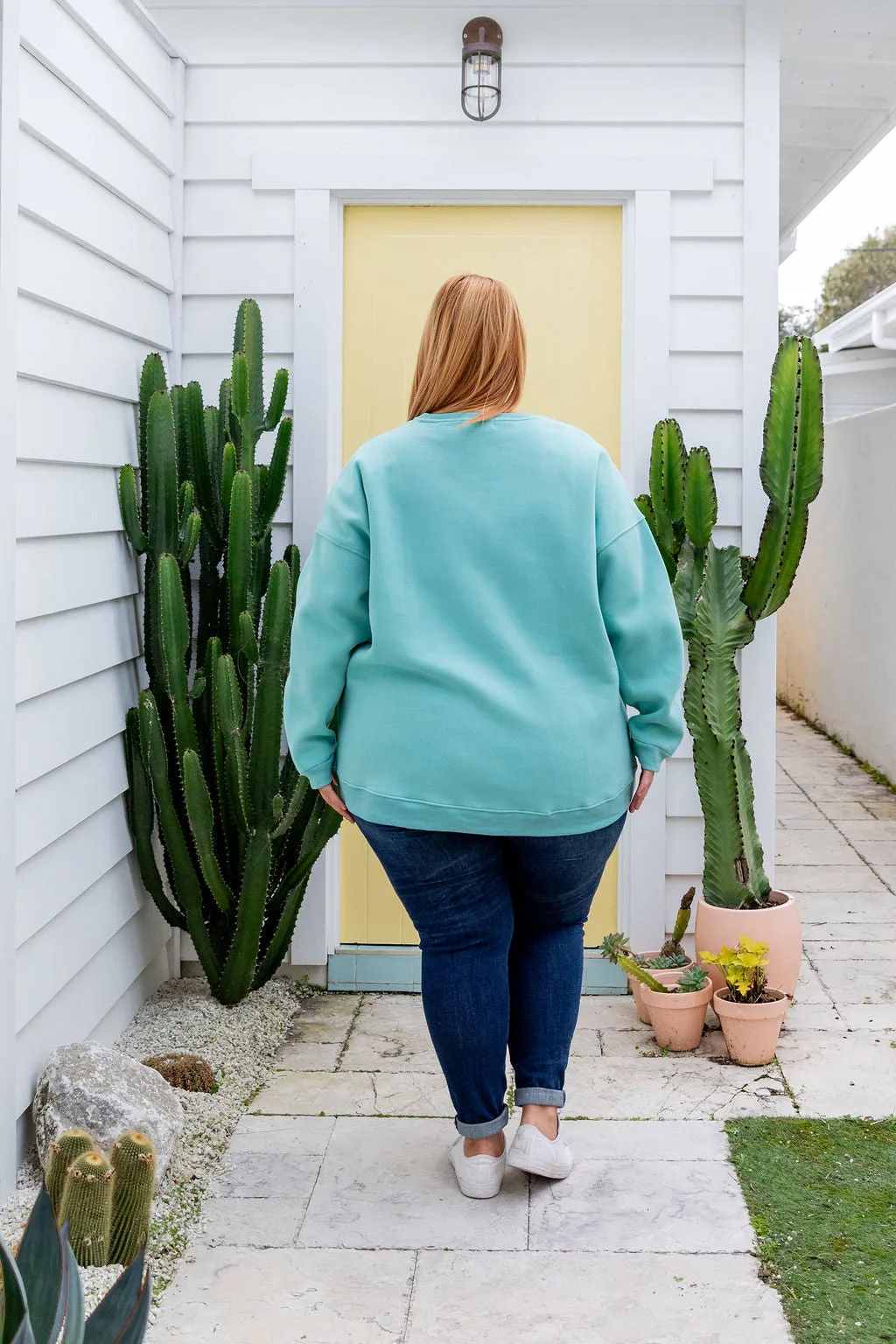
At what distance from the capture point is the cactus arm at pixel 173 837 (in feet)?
10.6

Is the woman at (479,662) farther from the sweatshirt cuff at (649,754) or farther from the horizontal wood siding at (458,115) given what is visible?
the horizontal wood siding at (458,115)


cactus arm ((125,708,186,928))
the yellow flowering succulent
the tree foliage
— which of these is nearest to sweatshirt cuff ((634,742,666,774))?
the yellow flowering succulent

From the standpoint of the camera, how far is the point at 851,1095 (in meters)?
2.97

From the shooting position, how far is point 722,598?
3461 millimetres

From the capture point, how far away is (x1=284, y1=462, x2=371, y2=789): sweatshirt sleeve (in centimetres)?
228

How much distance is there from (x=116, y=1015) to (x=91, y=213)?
1877 millimetres

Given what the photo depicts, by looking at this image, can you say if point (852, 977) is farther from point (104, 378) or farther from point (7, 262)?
point (7, 262)

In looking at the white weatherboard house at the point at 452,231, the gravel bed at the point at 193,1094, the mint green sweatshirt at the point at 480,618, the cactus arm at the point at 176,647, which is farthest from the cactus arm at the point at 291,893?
the mint green sweatshirt at the point at 480,618

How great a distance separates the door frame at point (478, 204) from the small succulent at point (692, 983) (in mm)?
507

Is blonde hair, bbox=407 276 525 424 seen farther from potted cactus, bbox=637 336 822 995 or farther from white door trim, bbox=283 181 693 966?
white door trim, bbox=283 181 693 966

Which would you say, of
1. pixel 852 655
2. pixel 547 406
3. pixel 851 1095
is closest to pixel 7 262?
pixel 547 406

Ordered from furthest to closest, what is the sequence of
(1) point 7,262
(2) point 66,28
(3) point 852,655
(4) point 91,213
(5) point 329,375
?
(3) point 852,655
(5) point 329,375
(4) point 91,213
(2) point 66,28
(1) point 7,262

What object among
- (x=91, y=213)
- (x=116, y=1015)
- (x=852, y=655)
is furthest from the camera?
(x=852, y=655)

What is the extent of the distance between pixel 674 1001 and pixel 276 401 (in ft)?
5.81
